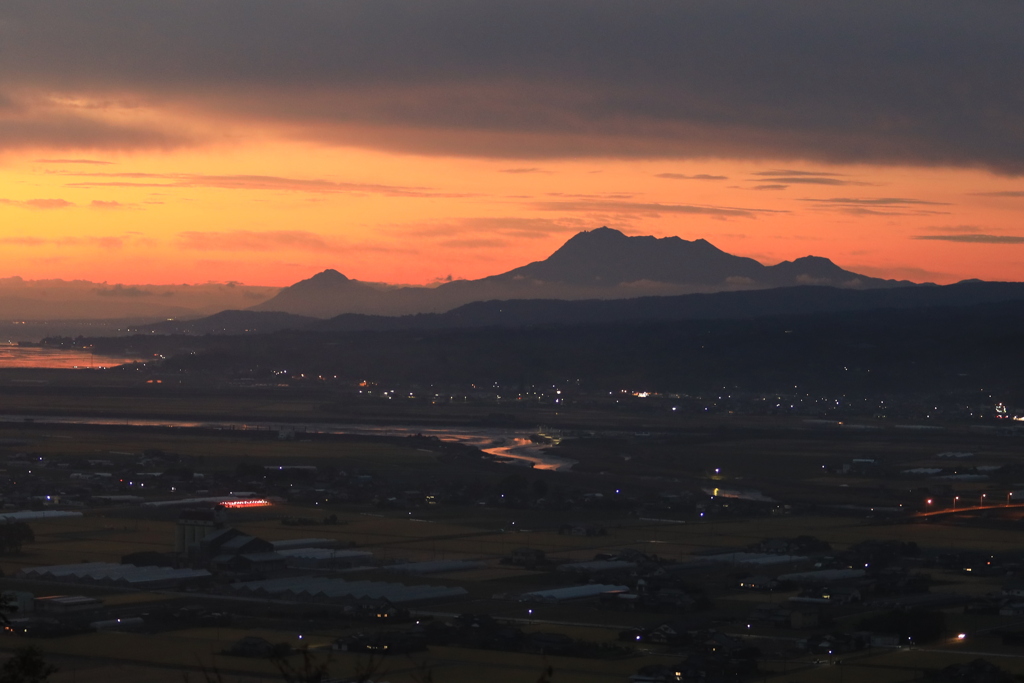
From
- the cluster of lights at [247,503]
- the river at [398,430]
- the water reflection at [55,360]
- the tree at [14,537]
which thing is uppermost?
the water reflection at [55,360]

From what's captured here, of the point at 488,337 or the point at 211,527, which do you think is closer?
the point at 211,527

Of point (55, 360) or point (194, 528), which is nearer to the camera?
point (194, 528)

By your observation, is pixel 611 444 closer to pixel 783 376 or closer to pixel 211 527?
pixel 211 527

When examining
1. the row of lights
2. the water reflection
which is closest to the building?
the row of lights

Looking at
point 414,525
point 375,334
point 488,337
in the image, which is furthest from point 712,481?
point 375,334

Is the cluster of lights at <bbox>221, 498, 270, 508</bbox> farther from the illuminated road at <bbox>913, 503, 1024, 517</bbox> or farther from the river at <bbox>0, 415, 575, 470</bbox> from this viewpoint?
the river at <bbox>0, 415, 575, 470</bbox>

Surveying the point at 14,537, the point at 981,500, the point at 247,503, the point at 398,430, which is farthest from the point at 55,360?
the point at 14,537

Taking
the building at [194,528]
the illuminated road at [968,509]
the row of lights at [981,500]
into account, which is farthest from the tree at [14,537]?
the row of lights at [981,500]

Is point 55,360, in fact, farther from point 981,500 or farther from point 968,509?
point 968,509

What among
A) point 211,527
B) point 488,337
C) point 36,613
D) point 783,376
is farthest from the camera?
point 488,337

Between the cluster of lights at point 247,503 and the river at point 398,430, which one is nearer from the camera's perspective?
the cluster of lights at point 247,503

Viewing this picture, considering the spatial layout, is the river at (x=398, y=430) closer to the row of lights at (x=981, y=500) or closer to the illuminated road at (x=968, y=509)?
the row of lights at (x=981, y=500)
